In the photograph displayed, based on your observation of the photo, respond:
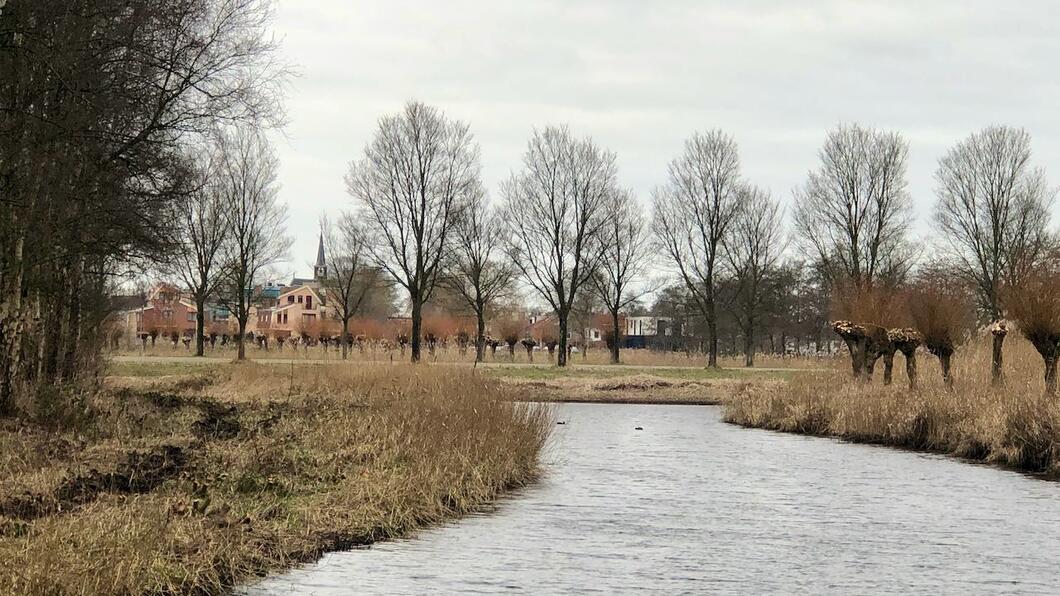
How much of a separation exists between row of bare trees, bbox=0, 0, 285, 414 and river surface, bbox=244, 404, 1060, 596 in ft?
26.7

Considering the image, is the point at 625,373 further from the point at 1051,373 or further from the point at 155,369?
the point at 1051,373

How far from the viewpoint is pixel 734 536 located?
13.8 meters

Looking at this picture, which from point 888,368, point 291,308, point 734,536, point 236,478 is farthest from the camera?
point 291,308

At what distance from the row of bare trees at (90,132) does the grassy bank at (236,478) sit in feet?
7.64

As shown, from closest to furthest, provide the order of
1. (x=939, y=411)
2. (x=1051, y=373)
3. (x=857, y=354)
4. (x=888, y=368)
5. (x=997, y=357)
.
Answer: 1. (x=1051, y=373)
2. (x=939, y=411)
3. (x=997, y=357)
4. (x=888, y=368)
5. (x=857, y=354)

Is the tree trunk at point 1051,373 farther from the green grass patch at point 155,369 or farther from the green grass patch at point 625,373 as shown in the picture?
the green grass patch at point 155,369

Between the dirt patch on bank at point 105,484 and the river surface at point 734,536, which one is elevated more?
the dirt patch on bank at point 105,484

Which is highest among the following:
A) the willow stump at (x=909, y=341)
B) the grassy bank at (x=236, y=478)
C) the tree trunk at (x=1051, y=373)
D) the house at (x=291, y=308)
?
the house at (x=291, y=308)

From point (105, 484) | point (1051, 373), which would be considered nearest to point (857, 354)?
point (1051, 373)

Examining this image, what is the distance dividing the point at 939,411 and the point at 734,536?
13620mm

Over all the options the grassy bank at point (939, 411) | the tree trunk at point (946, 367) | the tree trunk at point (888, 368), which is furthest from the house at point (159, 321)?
the tree trunk at point (946, 367)

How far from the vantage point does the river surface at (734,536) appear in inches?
435

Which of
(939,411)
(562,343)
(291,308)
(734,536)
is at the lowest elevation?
(734,536)

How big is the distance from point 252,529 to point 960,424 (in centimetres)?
1731
